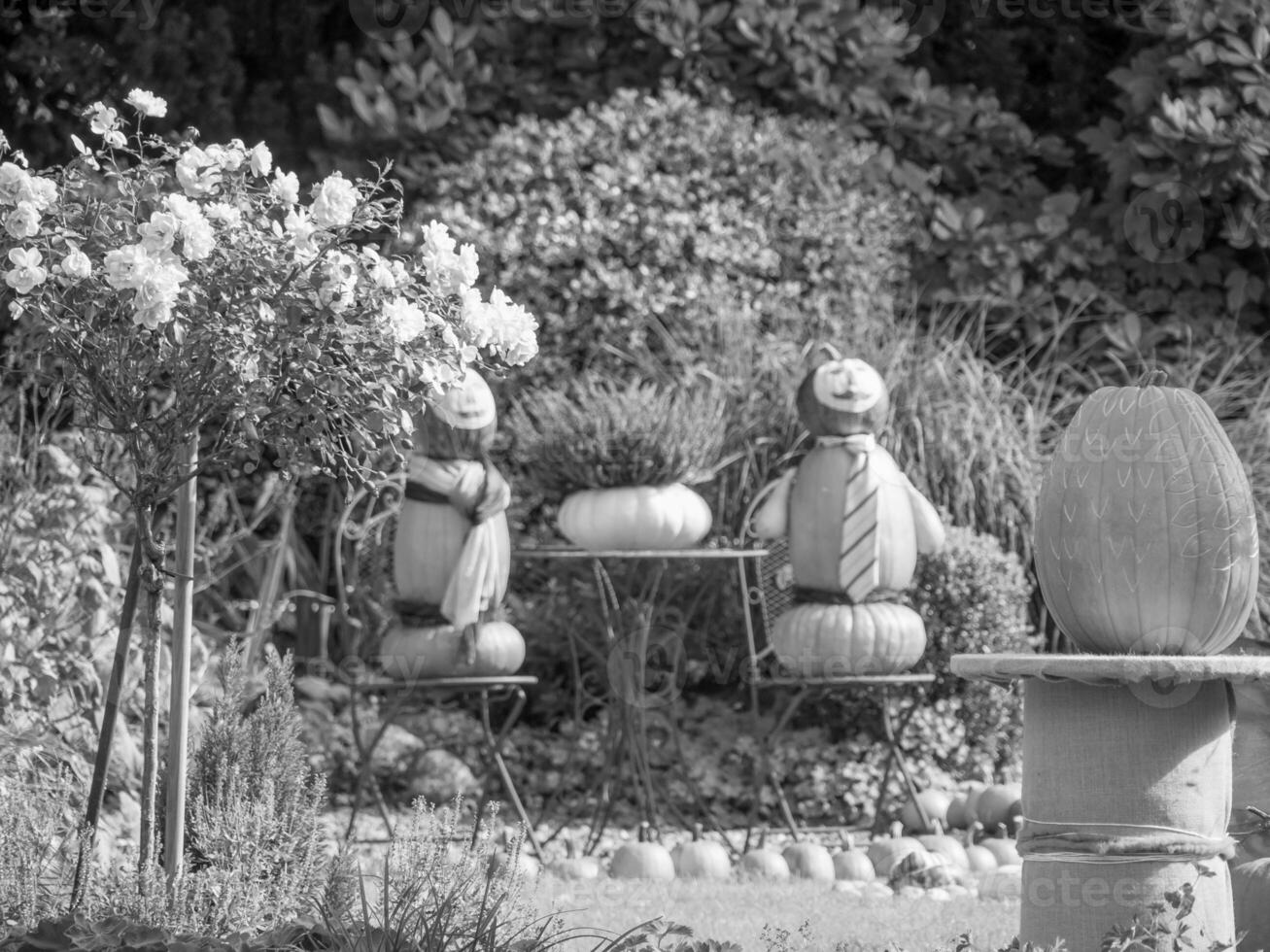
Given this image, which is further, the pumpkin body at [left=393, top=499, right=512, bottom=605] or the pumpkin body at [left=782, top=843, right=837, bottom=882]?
the pumpkin body at [left=393, top=499, right=512, bottom=605]

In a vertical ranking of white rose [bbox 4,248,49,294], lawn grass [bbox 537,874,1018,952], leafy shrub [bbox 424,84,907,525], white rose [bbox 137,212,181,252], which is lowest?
lawn grass [bbox 537,874,1018,952]

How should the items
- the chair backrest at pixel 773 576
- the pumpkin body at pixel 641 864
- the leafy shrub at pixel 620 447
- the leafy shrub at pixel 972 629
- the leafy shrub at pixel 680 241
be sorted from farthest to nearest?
the leafy shrub at pixel 680 241 < the leafy shrub at pixel 972 629 < the chair backrest at pixel 773 576 < the leafy shrub at pixel 620 447 < the pumpkin body at pixel 641 864

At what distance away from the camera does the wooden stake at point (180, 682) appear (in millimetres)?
3189

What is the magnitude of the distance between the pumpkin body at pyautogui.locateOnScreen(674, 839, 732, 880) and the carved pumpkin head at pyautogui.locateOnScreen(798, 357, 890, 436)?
4.36ft

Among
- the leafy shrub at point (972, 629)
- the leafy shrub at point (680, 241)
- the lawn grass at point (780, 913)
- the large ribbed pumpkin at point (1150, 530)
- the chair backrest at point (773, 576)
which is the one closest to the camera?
the large ribbed pumpkin at point (1150, 530)

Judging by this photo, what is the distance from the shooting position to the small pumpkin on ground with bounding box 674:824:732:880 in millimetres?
4594

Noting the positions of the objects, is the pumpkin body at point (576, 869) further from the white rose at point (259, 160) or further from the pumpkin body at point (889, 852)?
the white rose at point (259, 160)

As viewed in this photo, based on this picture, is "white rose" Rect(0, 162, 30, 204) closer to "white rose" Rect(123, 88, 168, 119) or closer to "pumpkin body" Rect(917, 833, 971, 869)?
"white rose" Rect(123, 88, 168, 119)

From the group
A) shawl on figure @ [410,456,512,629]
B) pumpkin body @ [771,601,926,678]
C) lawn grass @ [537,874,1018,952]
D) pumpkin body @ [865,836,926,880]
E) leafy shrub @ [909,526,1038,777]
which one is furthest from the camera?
leafy shrub @ [909,526,1038,777]

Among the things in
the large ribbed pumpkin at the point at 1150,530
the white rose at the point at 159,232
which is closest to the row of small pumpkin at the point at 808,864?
the large ribbed pumpkin at the point at 1150,530

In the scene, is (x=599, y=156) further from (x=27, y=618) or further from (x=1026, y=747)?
(x=1026, y=747)

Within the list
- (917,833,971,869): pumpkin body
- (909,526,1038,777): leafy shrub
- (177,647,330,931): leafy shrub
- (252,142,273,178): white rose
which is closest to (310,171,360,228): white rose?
(252,142,273,178): white rose

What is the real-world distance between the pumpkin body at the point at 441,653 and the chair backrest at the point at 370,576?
0.52 m

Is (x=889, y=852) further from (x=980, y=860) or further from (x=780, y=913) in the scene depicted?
(x=780, y=913)
